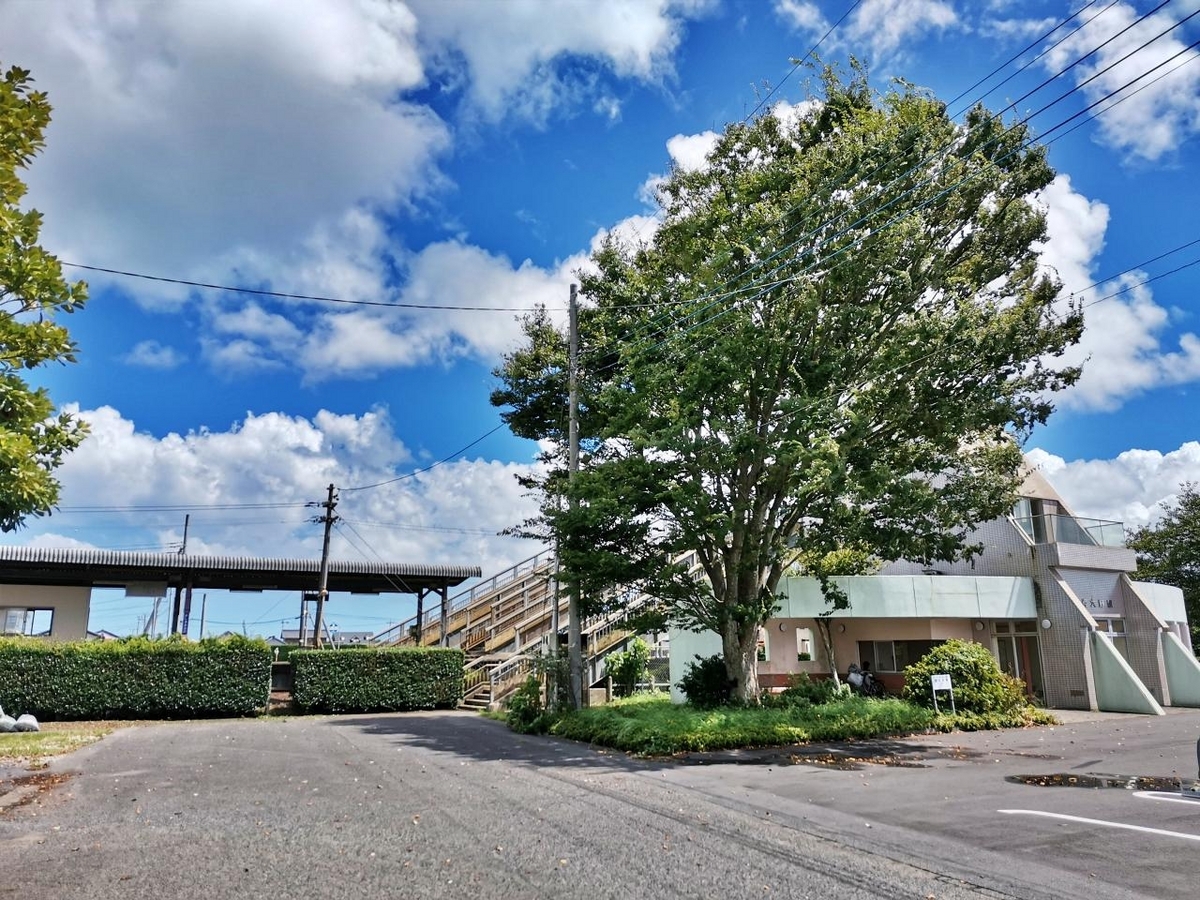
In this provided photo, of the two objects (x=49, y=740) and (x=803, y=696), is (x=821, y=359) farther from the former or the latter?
(x=49, y=740)

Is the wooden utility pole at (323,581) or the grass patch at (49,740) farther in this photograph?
the wooden utility pole at (323,581)

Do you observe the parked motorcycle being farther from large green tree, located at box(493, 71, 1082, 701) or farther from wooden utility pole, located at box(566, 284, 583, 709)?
wooden utility pole, located at box(566, 284, 583, 709)

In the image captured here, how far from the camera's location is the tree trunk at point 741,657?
15.8 meters

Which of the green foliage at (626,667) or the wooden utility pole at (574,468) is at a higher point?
the wooden utility pole at (574,468)

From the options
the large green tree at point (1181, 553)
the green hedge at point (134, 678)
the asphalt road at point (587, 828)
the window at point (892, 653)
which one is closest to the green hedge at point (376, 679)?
the green hedge at point (134, 678)

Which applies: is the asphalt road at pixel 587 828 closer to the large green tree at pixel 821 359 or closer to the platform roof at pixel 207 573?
the large green tree at pixel 821 359

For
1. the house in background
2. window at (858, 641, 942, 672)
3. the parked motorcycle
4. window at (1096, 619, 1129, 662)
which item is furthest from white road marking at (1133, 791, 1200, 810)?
window at (1096, 619, 1129, 662)

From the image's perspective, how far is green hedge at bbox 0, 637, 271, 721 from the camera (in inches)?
722

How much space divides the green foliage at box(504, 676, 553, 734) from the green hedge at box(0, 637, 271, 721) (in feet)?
24.7

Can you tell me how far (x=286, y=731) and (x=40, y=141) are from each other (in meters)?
12.6

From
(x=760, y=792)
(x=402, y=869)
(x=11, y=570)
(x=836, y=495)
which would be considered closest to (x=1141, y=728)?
(x=836, y=495)

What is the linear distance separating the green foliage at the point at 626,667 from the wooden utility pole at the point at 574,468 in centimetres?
494

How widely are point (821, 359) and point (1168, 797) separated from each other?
339 inches

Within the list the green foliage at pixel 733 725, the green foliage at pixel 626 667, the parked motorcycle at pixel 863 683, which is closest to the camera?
the green foliage at pixel 733 725
